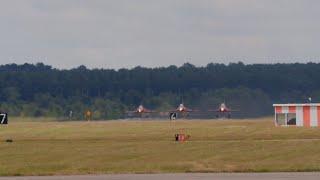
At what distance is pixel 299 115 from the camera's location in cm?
9444

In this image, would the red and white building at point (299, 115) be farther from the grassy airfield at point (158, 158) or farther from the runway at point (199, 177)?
the runway at point (199, 177)

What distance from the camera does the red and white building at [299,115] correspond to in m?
92.2

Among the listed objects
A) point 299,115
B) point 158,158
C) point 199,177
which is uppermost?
point 299,115

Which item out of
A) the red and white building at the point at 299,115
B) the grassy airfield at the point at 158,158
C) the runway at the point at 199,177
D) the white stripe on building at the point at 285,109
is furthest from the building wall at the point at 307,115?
the runway at the point at 199,177

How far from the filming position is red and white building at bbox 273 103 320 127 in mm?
92188

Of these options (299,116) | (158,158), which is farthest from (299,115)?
(158,158)

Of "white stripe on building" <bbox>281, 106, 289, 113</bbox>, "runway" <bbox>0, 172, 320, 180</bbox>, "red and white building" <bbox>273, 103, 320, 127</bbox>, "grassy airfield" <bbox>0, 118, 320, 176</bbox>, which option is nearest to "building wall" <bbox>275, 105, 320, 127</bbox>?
"red and white building" <bbox>273, 103, 320, 127</bbox>

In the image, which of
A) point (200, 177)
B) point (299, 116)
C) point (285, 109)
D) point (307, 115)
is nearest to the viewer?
point (200, 177)

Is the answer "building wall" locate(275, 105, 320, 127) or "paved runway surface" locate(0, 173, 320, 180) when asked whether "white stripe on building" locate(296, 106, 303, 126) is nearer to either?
"building wall" locate(275, 105, 320, 127)

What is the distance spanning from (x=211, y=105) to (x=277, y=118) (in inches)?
3854

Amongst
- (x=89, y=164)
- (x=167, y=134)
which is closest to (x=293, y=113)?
(x=167, y=134)

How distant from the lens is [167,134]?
244 ft

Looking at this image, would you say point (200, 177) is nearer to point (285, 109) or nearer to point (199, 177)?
point (199, 177)

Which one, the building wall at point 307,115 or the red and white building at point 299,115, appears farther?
the red and white building at point 299,115
